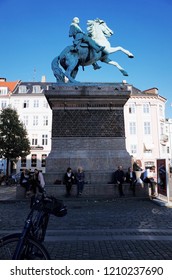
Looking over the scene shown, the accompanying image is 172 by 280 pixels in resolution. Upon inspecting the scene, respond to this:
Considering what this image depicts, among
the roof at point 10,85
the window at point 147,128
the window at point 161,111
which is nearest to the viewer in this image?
the window at point 147,128

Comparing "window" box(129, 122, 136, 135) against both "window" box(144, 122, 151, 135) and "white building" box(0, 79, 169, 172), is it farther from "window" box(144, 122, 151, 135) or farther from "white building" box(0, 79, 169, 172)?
"window" box(144, 122, 151, 135)

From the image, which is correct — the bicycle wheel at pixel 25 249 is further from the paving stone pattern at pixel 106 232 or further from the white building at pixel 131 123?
the white building at pixel 131 123

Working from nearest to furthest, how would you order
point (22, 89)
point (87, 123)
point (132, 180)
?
point (132, 180)
point (87, 123)
point (22, 89)

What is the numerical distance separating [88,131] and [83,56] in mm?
5510

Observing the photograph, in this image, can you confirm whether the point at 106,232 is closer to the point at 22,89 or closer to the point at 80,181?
the point at 80,181

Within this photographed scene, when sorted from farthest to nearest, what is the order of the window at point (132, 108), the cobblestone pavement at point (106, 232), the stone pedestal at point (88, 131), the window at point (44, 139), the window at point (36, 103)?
the window at point (36, 103) → the window at point (44, 139) → the window at point (132, 108) → the stone pedestal at point (88, 131) → the cobblestone pavement at point (106, 232)

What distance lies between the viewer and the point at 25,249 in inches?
101

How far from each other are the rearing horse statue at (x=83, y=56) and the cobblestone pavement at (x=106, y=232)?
963 centimetres

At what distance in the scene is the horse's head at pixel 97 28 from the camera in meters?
16.2

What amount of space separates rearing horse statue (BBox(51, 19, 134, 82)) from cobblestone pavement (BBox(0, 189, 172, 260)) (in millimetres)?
9633

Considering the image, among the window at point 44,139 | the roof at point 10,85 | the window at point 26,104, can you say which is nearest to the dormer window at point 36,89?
the window at point 26,104

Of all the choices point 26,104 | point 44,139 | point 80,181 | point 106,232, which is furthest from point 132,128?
point 106,232
